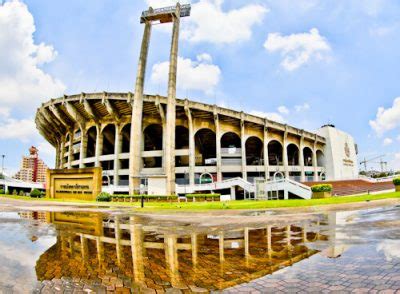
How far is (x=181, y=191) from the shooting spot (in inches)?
1719

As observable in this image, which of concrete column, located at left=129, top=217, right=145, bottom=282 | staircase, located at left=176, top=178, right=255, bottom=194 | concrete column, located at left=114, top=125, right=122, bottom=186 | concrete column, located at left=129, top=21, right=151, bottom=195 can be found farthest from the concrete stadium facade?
concrete column, located at left=129, top=217, right=145, bottom=282

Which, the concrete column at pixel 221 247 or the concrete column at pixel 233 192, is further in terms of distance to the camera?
the concrete column at pixel 233 192

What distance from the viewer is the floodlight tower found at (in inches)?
1608

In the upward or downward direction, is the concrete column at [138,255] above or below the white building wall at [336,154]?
below

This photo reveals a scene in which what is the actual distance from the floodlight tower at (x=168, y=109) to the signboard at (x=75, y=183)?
5252 millimetres

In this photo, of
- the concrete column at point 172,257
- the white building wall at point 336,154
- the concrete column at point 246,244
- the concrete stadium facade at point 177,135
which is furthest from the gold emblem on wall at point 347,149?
the concrete column at point 172,257

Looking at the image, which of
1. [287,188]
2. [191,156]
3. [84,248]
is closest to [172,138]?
[191,156]

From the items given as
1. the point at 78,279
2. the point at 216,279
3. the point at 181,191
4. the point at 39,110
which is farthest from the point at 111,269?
the point at 39,110

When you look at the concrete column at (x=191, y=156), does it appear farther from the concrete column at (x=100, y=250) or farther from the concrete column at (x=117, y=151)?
the concrete column at (x=100, y=250)

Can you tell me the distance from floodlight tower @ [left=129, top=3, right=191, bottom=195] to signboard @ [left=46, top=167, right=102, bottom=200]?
17.2 feet

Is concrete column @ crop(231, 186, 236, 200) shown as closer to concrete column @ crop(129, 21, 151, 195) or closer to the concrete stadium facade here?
the concrete stadium facade

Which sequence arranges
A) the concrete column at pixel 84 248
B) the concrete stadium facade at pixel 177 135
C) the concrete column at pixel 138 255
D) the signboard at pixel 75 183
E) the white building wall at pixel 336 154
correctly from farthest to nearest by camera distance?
the white building wall at pixel 336 154, the concrete stadium facade at pixel 177 135, the signboard at pixel 75 183, the concrete column at pixel 84 248, the concrete column at pixel 138 255

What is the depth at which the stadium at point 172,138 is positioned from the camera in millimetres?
41969

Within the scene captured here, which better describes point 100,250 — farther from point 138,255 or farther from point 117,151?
point 117,151
